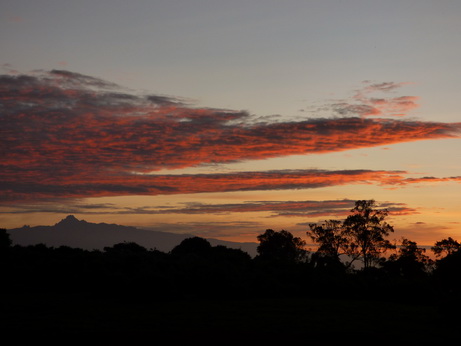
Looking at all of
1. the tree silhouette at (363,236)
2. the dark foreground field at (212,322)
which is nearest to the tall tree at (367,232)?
the tree silhouette at (363,236)

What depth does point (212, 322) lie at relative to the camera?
24812 millimetres

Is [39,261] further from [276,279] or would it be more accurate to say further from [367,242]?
[367,242]

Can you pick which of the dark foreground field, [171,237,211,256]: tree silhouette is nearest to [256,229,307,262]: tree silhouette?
[171,237,211,256]: tree silhouette

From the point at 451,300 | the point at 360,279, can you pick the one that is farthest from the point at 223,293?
the point at 451,300

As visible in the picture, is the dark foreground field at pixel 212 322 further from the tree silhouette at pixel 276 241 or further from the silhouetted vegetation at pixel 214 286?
the tree silhouette at pixel 276 241

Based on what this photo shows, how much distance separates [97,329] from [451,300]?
1644 centimetres

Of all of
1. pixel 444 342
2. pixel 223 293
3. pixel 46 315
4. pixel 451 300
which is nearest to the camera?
pixel 444 342

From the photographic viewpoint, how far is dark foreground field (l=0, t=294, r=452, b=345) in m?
21.2

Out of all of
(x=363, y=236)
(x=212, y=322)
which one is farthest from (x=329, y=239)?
(x=212, y=322)

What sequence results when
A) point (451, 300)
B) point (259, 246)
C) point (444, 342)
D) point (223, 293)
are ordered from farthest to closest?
point (259, 246) < point (223, 293) < point (451, 300) < point (444, 342)

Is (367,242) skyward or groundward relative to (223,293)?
skyward

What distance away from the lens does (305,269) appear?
138 feet

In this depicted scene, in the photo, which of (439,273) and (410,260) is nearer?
(439,273)

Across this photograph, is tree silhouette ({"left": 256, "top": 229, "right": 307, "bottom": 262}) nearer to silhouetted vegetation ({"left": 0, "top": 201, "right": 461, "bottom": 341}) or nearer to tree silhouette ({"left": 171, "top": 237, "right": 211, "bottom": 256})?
tree silhouette ({"left": 171, "top": 237, "right": 211, "bottom": 256})
